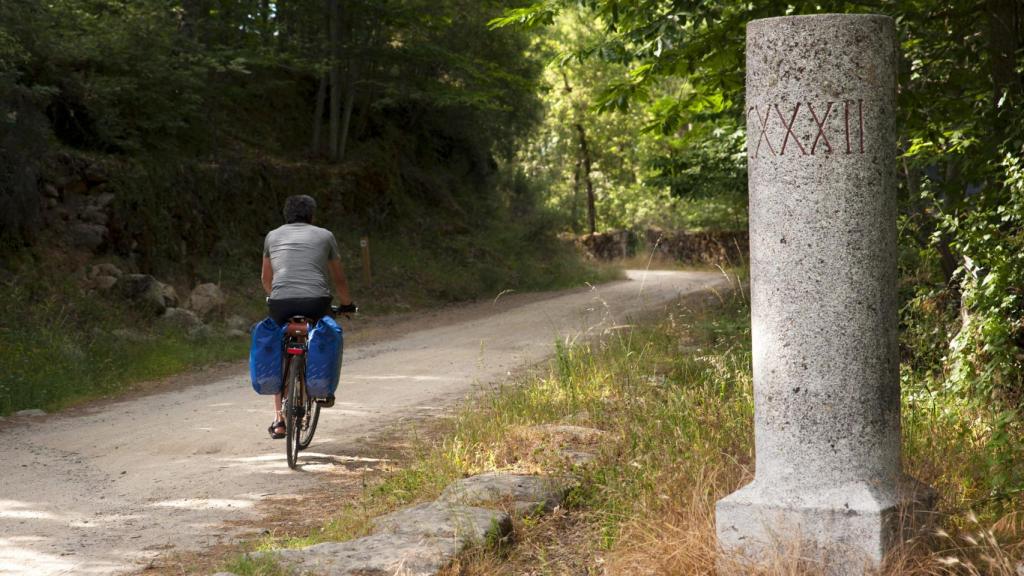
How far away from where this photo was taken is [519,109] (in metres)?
28.3

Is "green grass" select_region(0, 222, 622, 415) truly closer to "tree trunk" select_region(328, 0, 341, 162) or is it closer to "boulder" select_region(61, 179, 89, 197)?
"boulder" select_region(61, 179, 89, 197)

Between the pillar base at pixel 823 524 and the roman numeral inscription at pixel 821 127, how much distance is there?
1373 millimetres

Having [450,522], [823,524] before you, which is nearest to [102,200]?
[450,522]

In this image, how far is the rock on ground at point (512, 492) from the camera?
5488 millimetres

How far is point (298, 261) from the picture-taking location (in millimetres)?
7871

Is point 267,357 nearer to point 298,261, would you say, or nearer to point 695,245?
point 298,261

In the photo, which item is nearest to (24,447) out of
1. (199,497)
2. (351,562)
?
(199,497)

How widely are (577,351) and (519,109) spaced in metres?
19.4

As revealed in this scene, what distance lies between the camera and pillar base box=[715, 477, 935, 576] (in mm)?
4062

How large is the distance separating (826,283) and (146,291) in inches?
570

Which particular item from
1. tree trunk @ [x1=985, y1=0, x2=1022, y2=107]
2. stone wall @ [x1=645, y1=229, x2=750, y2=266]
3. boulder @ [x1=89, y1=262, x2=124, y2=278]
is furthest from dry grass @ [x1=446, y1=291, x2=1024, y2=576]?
stone wall @ [x1=645, y1=229, x2=750, y2=266]

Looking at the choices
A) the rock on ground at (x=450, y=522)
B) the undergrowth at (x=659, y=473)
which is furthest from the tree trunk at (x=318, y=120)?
the rock on ground at (x=450, y=522)

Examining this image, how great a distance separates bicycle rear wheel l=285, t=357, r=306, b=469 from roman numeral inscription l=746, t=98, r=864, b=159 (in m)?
4.66

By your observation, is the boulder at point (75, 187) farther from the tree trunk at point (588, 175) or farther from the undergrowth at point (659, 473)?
the tree trunk at point (588, 175)
